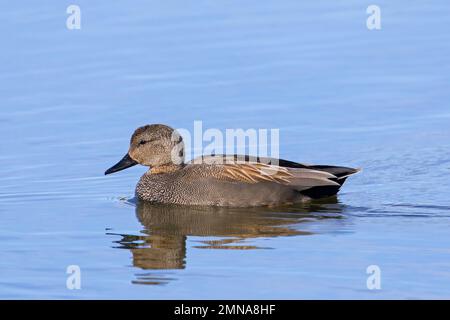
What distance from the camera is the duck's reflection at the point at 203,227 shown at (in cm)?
1246

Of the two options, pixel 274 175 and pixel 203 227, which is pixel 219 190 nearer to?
pixel 274 175

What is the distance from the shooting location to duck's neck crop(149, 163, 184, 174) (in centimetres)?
1510

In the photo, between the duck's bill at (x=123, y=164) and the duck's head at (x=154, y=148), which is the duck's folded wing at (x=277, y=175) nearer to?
the duck's head at (x=154, y=148)

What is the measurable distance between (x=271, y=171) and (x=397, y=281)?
3.89 m

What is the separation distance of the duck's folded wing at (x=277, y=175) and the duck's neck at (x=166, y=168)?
668mm

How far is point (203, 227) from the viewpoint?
13633 mm

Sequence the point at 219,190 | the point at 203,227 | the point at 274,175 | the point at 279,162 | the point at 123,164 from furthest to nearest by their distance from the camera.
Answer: the point at 123,164 < the point at 279,162 < the point at 274,175 < the point at 219,190 < the point at 203,227

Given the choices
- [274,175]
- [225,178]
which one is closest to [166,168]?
[225,178]

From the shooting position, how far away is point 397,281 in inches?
435

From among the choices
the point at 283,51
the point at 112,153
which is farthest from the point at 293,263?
the point at 283,51

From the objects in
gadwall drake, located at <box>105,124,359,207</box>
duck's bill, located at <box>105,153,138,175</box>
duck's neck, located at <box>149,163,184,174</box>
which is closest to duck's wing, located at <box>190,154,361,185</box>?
gadwall drake, located at <box>105,124,359,207</box>

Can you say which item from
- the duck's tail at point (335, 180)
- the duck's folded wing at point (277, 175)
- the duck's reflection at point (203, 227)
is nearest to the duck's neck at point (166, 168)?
the duck's reflection at point (203, 227)

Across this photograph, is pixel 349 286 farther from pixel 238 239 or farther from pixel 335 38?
pixel 335 38

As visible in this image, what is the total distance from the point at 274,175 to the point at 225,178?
58cm
